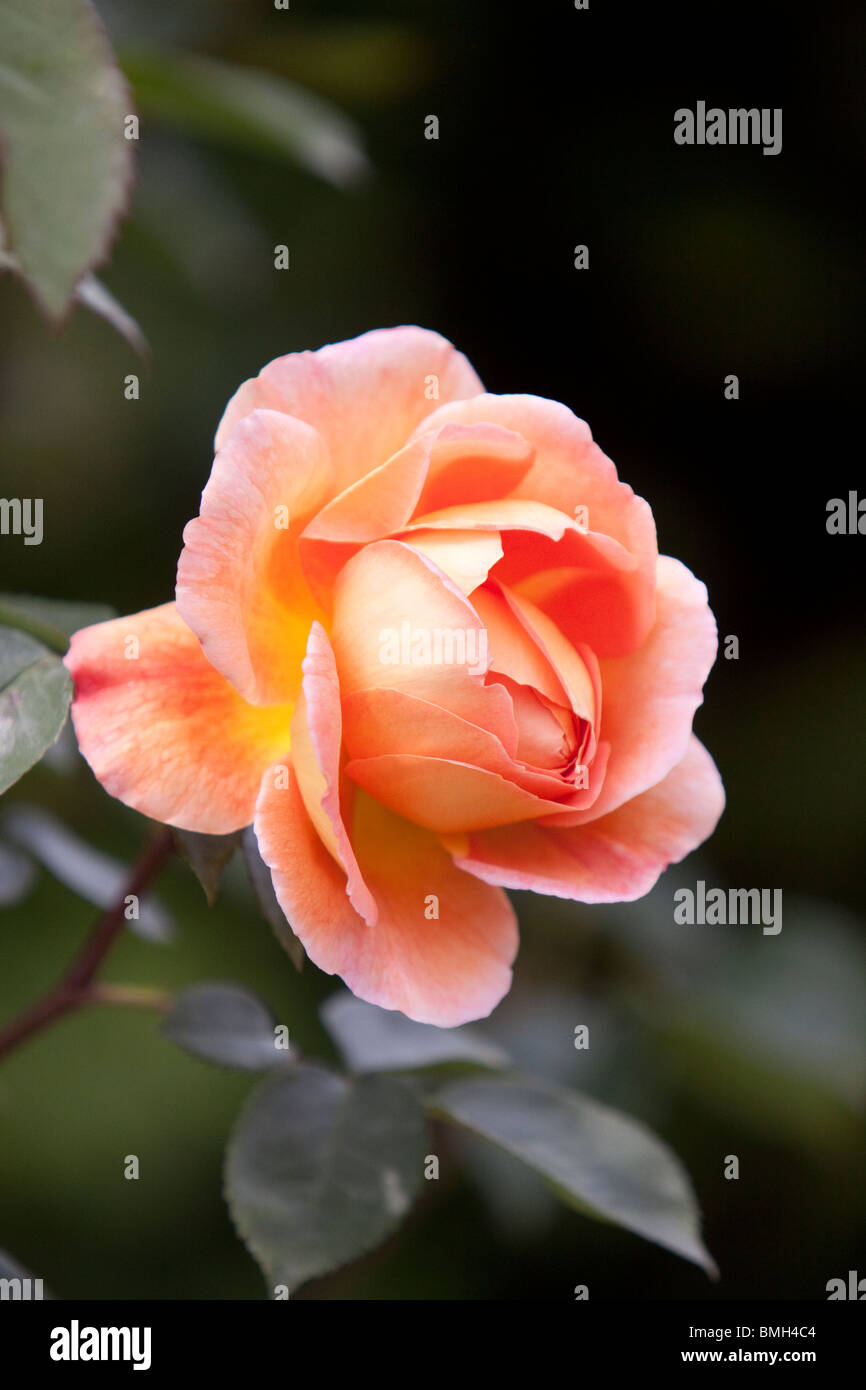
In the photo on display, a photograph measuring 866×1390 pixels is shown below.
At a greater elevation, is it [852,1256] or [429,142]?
[429,142]

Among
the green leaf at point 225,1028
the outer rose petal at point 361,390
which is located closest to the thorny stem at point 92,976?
the green leaf at point 225,1028

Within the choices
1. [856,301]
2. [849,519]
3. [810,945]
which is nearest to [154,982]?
[810,945]

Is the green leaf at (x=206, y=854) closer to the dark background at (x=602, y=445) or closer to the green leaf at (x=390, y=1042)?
the green leaf at (x=390, y=1042)

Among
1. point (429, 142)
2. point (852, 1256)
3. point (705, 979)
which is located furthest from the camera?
point (429, 142)

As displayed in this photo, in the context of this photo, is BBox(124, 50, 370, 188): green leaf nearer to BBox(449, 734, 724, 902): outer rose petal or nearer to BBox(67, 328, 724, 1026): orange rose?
BBox(67, 328, 724, 1026): orange rose

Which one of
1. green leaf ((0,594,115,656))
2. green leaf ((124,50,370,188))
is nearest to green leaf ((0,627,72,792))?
green leaf ((0,594,115,656))
